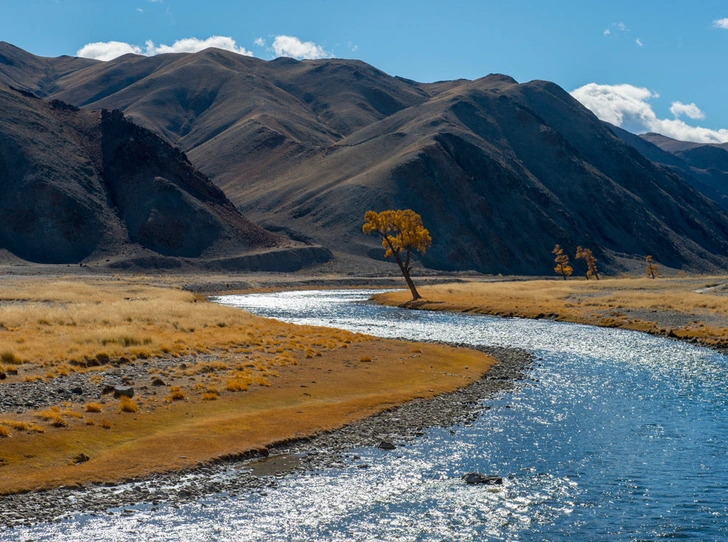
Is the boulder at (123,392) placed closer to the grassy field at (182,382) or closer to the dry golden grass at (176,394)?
the grassy field at (182,382)

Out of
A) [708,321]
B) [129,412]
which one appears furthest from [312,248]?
[129,412]

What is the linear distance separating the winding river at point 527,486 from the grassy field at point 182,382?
3141mm

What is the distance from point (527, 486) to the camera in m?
20.9

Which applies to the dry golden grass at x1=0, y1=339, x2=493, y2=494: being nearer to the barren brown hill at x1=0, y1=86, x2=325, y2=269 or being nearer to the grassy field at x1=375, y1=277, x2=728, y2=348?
the grassy field at x1=375, y1=277, x2=728, y2=348

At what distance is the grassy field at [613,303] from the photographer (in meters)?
58.9

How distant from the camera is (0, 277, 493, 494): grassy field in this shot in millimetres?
21266

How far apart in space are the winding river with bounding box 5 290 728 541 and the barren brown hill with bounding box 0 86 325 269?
136m

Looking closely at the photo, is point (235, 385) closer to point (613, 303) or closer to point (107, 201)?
point (613, 303)

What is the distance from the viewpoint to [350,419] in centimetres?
2728

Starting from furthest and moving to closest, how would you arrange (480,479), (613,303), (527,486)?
(613,303) → (480,479) → (527,486)

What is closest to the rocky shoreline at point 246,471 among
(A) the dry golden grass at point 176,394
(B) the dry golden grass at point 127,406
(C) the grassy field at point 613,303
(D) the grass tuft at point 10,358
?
(B) the dry golden grass at point 127,406

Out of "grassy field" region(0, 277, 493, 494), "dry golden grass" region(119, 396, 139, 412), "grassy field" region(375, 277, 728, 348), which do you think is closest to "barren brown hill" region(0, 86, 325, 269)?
"grassy field" region(375, 277, 728, 348)

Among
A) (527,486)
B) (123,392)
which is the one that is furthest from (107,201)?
(527,486)

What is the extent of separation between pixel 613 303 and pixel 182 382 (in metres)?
59.2
